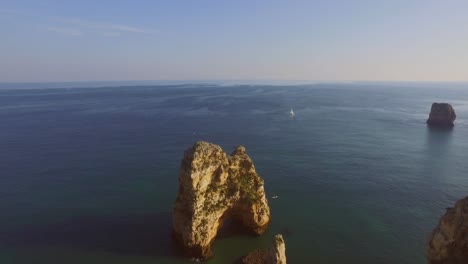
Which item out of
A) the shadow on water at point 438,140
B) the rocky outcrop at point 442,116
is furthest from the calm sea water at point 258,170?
the rocky outcrop at point 442,116

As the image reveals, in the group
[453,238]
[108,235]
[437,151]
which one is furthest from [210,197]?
[437,151]

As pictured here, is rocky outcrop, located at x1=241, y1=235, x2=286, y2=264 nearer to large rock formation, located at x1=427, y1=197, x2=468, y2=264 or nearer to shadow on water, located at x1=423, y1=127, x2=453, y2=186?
large rock formation, located at x1=427, y1=197, x2=468, y2=264

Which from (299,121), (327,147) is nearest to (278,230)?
(327,147)

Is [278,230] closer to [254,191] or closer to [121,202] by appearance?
[254,191]

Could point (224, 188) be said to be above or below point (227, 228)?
above

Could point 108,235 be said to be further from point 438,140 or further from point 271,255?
point 438,140

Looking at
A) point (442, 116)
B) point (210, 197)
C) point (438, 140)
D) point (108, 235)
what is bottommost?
point (108, 235)
